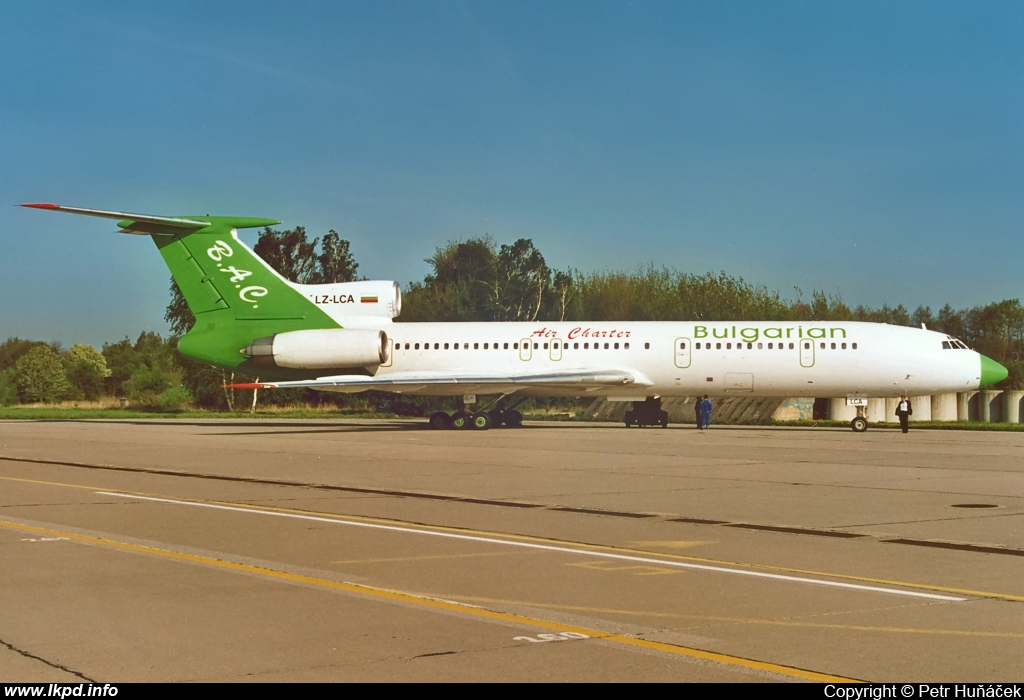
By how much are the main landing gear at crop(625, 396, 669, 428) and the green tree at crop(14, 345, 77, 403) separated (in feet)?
184

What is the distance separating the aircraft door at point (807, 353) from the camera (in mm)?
35812

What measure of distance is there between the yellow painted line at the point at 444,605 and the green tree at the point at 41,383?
244 ft

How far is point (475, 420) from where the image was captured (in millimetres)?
37562

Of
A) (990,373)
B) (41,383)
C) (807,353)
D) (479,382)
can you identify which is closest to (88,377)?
(41,383)

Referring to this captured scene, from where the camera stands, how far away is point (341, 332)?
36969 millimetres

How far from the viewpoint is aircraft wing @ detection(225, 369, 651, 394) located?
35.4m

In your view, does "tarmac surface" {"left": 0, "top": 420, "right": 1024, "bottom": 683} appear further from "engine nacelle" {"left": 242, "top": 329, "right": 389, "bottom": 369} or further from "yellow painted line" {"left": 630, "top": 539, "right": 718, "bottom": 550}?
"engine nacelle" {"left": 242, "top": 329, "right": 389, "bottom": 369}

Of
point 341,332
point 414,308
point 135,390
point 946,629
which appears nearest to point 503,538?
point 946,629

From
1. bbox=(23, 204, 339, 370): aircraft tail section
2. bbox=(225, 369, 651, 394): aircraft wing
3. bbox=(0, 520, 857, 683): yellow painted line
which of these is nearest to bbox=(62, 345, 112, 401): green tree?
bbox=(23, 204, 339, 370): aircraft tail section

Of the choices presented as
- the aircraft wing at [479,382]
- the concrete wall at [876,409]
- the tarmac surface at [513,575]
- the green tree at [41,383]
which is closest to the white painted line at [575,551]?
the tarmac surface at [513,575]

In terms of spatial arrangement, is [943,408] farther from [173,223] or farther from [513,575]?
[513,575]

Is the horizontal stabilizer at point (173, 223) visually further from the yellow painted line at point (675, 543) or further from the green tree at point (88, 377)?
the green tree at point (88, 377)
